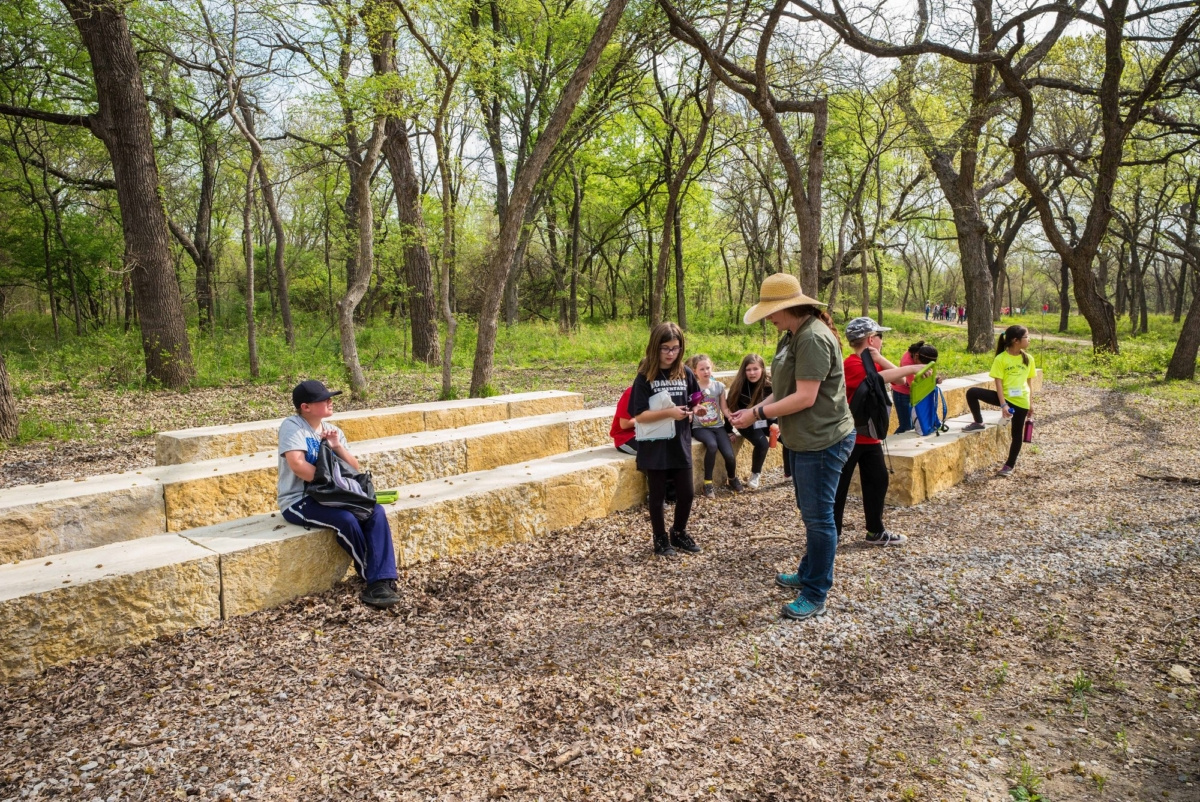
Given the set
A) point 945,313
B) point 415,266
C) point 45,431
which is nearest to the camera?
point 45,431

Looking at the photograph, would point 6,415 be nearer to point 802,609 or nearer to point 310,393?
point 310,393

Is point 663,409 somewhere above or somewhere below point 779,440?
above

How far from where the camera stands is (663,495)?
482 cm

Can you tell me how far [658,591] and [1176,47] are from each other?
46.9 feet

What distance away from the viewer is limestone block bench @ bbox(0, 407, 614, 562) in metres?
4.45

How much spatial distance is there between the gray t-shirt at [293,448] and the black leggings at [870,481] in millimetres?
3537

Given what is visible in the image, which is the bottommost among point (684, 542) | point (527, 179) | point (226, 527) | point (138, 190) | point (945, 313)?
point (684, 542)

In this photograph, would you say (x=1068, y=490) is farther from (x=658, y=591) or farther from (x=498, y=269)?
(x=498, y=269)

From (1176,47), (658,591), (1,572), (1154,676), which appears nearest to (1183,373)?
(1176,47)

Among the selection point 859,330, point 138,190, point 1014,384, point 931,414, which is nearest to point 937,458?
point 931,414

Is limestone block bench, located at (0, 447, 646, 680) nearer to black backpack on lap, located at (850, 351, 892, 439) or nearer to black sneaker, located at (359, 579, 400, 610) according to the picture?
black sneaker, located at (359, 579, 400, 610)

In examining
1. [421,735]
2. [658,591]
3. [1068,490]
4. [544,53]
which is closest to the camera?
[421,735]

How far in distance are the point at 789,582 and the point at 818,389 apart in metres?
1.37

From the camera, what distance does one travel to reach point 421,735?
2887 millimetres
